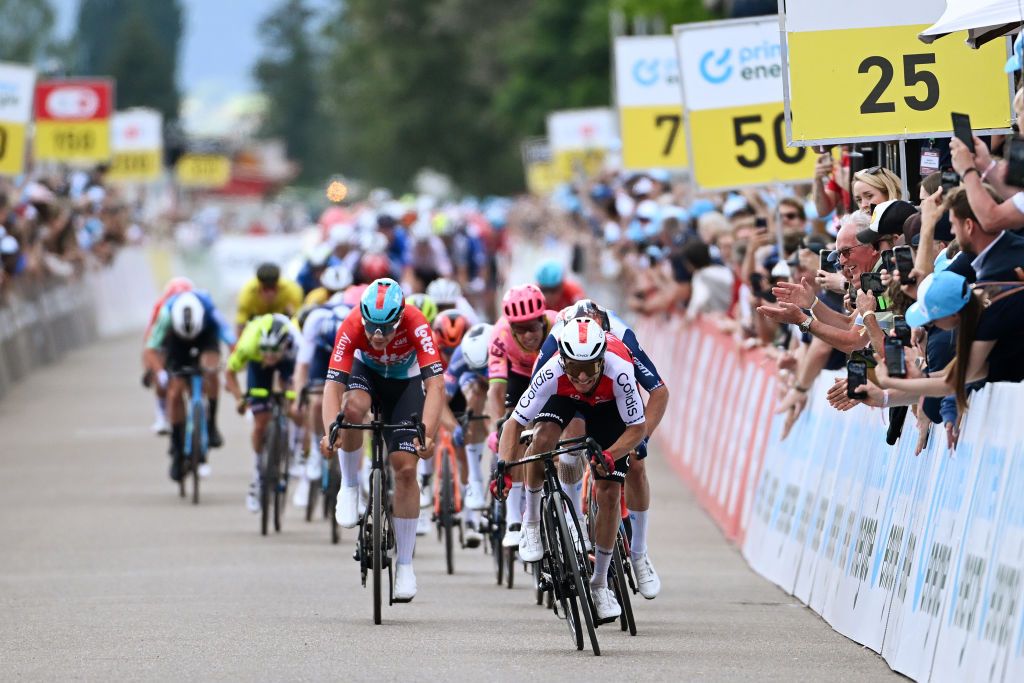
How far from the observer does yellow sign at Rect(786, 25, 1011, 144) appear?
41.5ft

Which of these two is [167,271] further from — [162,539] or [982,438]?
[982,438]

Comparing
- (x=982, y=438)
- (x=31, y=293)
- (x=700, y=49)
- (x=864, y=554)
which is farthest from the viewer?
(x=31, y=293)

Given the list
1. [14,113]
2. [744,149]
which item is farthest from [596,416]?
[14,113]

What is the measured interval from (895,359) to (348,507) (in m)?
4.42

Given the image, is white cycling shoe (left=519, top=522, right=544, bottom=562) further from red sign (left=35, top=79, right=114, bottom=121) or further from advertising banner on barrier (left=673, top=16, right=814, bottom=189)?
red sign (left=35, top=79, right=114, bottom=121)

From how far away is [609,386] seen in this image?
37.0ft

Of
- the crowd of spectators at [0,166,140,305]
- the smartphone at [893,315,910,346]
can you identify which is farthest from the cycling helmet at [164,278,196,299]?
the smartphone at [893,315,910,346]

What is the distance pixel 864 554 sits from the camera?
1093cm

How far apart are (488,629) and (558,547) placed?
87 cm

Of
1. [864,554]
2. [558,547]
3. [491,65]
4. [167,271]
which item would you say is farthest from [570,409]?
[491,65]

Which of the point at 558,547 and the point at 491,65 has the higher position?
the point at 491,65

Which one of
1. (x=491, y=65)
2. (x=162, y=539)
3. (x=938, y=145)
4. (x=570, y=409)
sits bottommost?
(x=162, y=539)

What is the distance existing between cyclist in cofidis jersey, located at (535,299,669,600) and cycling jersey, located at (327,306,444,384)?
1094mm

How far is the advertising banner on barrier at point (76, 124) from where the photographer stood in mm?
39688
